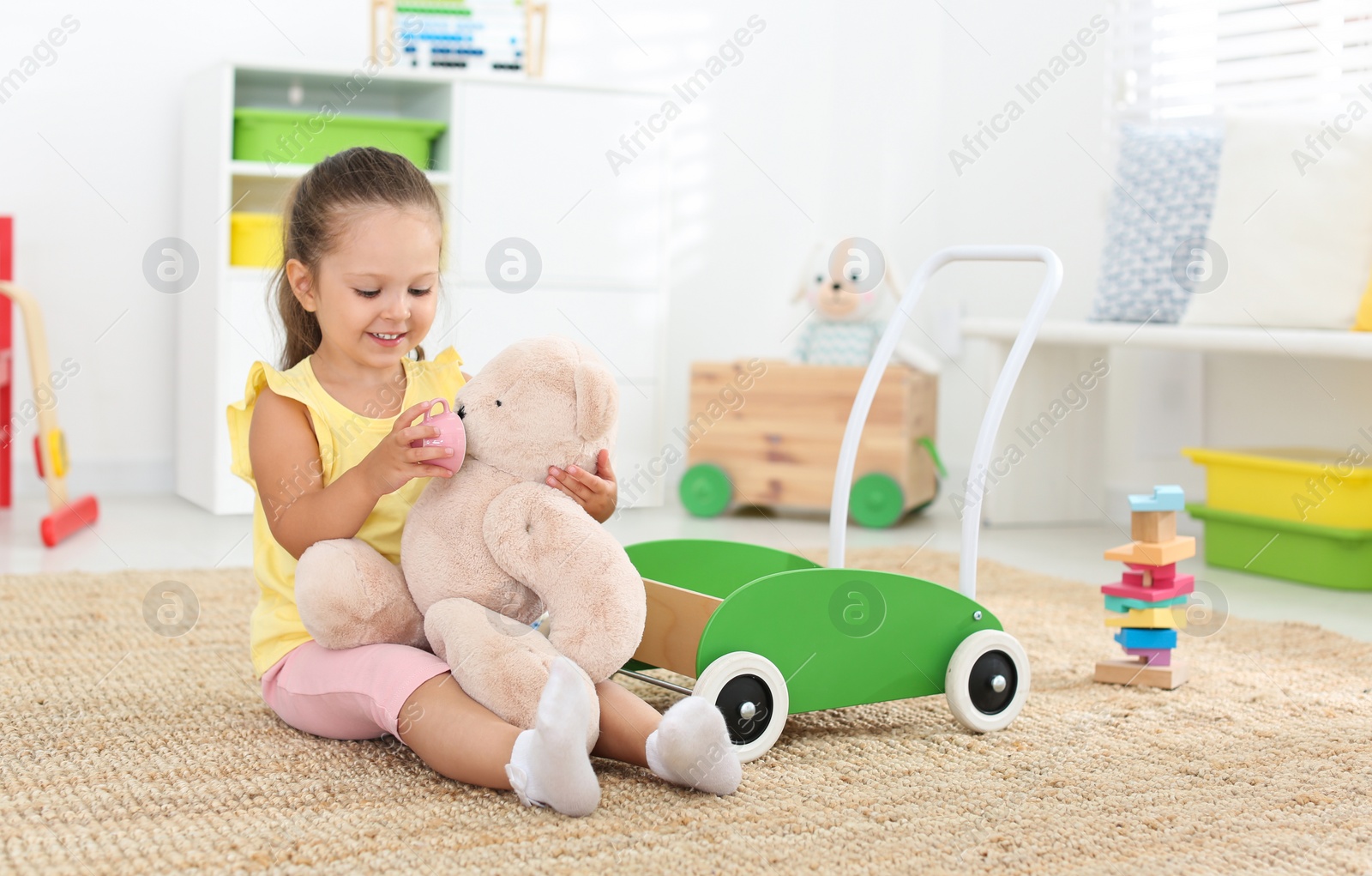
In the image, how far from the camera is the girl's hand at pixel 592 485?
980 mm

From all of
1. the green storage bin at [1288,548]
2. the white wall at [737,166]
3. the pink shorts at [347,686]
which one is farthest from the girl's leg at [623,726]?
the white wall at [737,166]

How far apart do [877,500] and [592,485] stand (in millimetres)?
1458

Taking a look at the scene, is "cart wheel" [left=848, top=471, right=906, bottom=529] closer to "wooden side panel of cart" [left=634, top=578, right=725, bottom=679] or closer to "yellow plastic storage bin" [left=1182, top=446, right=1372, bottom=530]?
"yellow plastic storage bin" [left=1182, top=446, right=1372, bottom=530]

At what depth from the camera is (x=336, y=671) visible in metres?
1.01

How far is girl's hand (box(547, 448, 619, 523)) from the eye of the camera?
3.22ft

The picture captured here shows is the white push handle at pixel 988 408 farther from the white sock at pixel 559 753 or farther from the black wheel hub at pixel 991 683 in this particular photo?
the white sock at pixel 559 753

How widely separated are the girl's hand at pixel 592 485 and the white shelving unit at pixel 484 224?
128 centimetres

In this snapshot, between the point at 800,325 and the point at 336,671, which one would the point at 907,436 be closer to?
the point at 800,325

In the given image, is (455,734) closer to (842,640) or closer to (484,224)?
(842,640)

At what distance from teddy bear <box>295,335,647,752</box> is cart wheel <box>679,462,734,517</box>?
1447mm

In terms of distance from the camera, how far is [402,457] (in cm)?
95

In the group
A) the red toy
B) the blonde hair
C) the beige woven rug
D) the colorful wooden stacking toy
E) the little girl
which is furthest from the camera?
the red toy

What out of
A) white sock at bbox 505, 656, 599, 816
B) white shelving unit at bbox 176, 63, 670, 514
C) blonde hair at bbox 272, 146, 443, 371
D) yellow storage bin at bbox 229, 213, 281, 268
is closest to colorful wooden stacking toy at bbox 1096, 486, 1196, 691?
white sock at bbox 505, 656, 599, 816

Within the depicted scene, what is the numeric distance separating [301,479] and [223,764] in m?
0.23
